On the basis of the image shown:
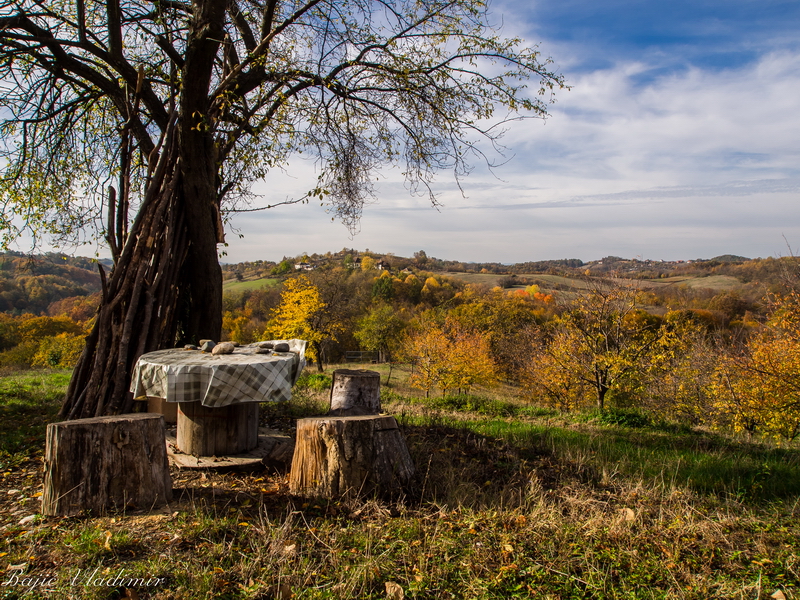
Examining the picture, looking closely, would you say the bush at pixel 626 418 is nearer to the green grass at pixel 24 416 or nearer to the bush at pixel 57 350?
the green grass at pixel 24 416

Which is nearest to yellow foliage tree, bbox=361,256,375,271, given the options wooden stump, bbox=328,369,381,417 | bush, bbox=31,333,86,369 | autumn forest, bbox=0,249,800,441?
autumn forest, bbox=0,249,800,441

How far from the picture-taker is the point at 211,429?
4676 millimetres

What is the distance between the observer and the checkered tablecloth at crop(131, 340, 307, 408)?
159 inches

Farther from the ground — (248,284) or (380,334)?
(248,284)

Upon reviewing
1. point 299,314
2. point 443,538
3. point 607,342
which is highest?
point 443,538

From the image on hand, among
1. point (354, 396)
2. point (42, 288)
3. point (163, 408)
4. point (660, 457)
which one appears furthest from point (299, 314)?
point (660, 457)

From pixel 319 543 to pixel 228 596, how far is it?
2.37 ft

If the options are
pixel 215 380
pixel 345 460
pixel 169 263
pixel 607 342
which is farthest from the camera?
pixel 607 342

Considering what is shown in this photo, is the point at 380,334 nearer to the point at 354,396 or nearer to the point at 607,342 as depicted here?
the point at 607,342

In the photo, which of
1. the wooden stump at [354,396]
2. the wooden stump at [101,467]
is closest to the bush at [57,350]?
the wooden stump at [354,396]

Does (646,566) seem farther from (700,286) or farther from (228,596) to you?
(700,286)

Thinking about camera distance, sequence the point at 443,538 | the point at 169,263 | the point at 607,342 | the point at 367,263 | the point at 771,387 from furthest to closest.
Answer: the point at 367,263 → the point at 607,342 → the point at 771,387 → the point at 169,263 → the point at 443,538

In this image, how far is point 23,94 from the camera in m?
7.53

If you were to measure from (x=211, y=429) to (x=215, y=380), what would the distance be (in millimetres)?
940
